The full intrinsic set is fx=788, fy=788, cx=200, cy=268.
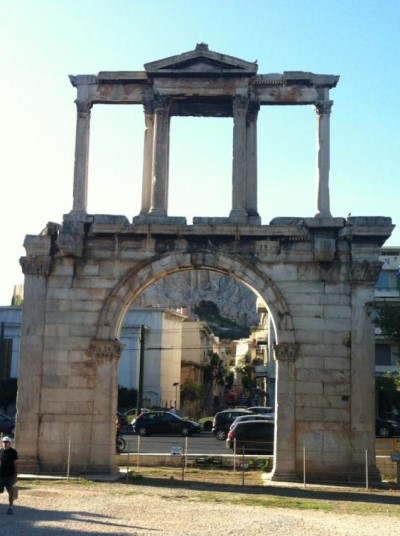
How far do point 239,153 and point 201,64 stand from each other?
9.09 feet

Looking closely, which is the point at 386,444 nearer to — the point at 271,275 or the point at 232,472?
the point at 232,472

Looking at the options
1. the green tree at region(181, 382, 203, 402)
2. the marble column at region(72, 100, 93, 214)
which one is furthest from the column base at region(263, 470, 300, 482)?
the green tree at region(181, 382, 203, 402)

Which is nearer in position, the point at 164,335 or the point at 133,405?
the point at 133,405

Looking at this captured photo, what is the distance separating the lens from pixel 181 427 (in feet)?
124

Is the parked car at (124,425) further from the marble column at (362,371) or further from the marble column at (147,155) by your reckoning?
the marble column at (362,371)

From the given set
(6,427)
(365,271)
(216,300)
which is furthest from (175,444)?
(216,300)

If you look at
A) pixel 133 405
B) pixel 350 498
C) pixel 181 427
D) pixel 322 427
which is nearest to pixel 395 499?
pixel 350 498

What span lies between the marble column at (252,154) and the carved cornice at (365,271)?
133 inches

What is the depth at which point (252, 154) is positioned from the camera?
74.3 ft

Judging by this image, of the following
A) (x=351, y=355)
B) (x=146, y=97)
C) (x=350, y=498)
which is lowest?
(x=350, y=498)

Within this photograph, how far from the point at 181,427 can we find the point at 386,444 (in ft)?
39.2

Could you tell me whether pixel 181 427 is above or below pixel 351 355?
below

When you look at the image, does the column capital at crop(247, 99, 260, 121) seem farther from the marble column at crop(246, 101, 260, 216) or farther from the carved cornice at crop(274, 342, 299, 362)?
the carved cornice at crop(274, 342, 299, 362)

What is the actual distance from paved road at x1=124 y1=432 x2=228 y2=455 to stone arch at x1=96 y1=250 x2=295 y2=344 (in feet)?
22.2
